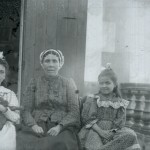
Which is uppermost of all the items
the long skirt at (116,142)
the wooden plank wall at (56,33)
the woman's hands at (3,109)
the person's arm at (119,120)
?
the wooden plank wall at (56,33)

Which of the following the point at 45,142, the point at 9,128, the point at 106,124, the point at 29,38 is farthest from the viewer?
the point at 29,38

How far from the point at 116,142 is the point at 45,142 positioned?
2.43 ft

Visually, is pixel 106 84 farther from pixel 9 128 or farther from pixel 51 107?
pixel 9 128

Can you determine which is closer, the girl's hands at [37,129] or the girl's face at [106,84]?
the girl's hands at [37,129]

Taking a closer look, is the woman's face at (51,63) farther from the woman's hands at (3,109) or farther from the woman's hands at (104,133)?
the woman's hands at (104,133)

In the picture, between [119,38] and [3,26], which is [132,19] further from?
[3,26]

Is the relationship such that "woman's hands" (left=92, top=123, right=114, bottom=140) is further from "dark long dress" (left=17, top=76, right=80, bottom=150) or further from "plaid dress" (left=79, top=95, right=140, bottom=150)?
"dark long dress" (left=17, top=76, right=80, bottom=150)

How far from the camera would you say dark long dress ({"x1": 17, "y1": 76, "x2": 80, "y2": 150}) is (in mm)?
3492

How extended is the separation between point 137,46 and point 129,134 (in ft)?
8.17

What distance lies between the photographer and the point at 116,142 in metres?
3.33

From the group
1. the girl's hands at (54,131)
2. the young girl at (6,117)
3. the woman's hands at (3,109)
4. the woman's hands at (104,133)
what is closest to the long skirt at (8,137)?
the young girl at (6,117)

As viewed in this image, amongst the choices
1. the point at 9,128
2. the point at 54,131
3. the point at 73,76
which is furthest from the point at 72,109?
the point at 73,76

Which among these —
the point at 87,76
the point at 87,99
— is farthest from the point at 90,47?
the point at 87,99

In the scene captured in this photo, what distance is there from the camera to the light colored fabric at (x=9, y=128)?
3254 millimetres
